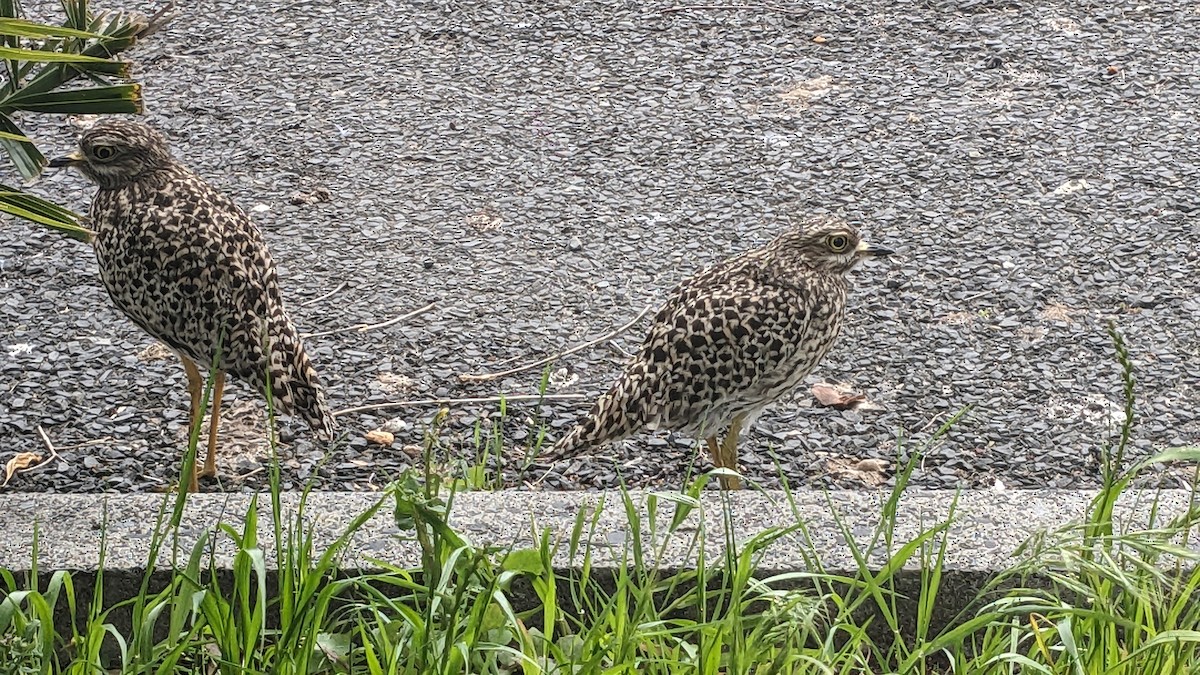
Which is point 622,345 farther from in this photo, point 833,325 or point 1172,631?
point 1172,631

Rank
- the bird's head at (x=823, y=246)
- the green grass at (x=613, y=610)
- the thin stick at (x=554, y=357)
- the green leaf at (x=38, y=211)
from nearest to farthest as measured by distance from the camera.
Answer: the green grass at (x=613, y=610)
the green leaf at (x=38, y=211)
the bird's head at (x=823, y=246)
the thin stick at (x=554, y=357)

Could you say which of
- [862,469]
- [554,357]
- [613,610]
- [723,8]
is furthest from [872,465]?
[723,8]

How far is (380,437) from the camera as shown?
458cm

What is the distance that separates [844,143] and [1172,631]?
3.91 metres

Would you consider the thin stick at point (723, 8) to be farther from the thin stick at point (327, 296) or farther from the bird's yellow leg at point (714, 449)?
the bird's yellow leg at point (714, 449)

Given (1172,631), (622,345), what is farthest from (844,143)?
(1172,631)

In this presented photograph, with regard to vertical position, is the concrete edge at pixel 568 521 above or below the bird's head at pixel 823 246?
below

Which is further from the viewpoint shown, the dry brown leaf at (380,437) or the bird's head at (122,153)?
the dry brown leaf at (380,437)

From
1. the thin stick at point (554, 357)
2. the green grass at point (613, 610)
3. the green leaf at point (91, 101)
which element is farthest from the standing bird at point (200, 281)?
the green grass at point (613, 610)

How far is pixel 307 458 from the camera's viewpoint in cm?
450

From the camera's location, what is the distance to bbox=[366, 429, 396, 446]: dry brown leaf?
4.57 m

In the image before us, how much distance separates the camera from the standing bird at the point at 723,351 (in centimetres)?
414

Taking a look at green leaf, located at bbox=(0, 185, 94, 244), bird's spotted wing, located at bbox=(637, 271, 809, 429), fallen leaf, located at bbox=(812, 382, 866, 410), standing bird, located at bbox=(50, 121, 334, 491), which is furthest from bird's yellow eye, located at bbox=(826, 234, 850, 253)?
green leaf, located at bbox=(0, 185, 94, 244)

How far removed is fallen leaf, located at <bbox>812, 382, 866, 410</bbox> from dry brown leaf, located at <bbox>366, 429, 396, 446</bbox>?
1358 mm
